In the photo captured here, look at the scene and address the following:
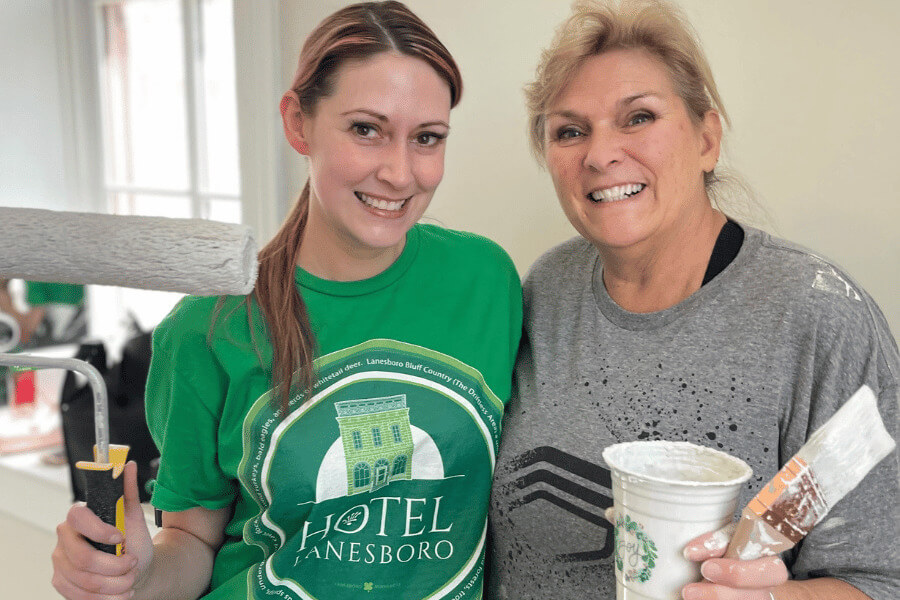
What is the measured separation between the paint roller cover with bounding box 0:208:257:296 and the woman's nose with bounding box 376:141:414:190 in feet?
1.65


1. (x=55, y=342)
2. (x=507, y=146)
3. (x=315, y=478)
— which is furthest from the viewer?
(x=55, y=342)

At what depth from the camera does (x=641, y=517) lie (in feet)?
2.41

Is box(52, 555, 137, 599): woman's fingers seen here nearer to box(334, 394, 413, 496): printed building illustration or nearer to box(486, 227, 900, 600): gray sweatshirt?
box(334, 394, 413, 496): printed building illustration

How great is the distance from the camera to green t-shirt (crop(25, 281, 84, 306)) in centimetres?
303

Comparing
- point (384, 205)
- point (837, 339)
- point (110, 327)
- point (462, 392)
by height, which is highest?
point (384, 205)

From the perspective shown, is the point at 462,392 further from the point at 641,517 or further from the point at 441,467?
the point at 641,517

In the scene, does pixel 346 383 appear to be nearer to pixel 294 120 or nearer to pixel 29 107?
pixel 294 120

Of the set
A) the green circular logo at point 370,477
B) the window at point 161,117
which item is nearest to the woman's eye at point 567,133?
the green circular logo at point 370,477

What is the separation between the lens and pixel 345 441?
110 cm

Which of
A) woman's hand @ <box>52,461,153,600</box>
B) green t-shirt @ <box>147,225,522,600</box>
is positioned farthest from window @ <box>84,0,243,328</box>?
woman's hand @ <box>52,461,153,600</box>

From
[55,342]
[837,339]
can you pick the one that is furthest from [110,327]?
[837,339]

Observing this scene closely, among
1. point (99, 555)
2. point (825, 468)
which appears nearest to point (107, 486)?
point (99, 555)

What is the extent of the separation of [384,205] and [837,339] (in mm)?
591

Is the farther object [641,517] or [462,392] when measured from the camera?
[462,392]
